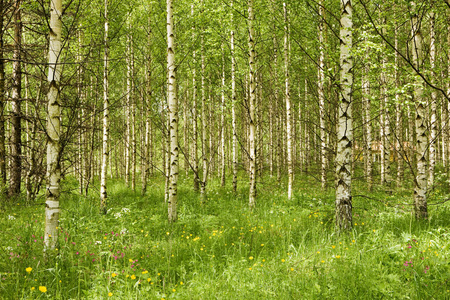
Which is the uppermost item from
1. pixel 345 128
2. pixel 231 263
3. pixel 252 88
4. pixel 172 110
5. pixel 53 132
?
pixel 252 88

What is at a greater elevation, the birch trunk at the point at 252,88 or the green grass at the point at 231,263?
the birch trunk at the point at 252,88

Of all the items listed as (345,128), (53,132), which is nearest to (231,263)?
(345,128)

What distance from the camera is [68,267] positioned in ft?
11.9

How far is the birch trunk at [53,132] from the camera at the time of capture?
11.2 feet

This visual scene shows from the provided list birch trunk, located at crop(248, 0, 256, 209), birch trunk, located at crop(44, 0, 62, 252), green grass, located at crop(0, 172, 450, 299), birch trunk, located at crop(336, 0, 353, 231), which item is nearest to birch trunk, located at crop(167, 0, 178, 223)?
green grass, located at crop(0, 172, 450, 299)

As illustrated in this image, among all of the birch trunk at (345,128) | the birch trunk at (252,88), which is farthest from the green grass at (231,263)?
the birch trunk at (252,88)

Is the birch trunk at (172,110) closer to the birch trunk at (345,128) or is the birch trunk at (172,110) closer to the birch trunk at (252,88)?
the birch trunk at (252,88)

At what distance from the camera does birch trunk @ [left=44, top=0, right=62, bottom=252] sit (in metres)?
3.42

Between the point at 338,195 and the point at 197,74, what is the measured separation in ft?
28.3

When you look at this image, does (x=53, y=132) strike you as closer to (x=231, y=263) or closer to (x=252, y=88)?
(x=231, y=263)

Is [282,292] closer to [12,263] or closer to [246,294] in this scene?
[246,294]

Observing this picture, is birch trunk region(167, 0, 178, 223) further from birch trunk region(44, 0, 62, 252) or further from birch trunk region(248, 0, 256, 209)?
birch trunk region(44, 0, 62, 252)

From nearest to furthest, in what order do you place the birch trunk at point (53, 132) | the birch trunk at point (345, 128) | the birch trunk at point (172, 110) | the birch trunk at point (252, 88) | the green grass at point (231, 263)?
1. the green grass at point (231, 263)
2. the birch trunk at point (53, 132)
3. the birch trunk at point (345, 128)
4. the birch trunk at point (172, 110)
5. the birch trunk at point (252, 88)

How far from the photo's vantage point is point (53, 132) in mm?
3469
